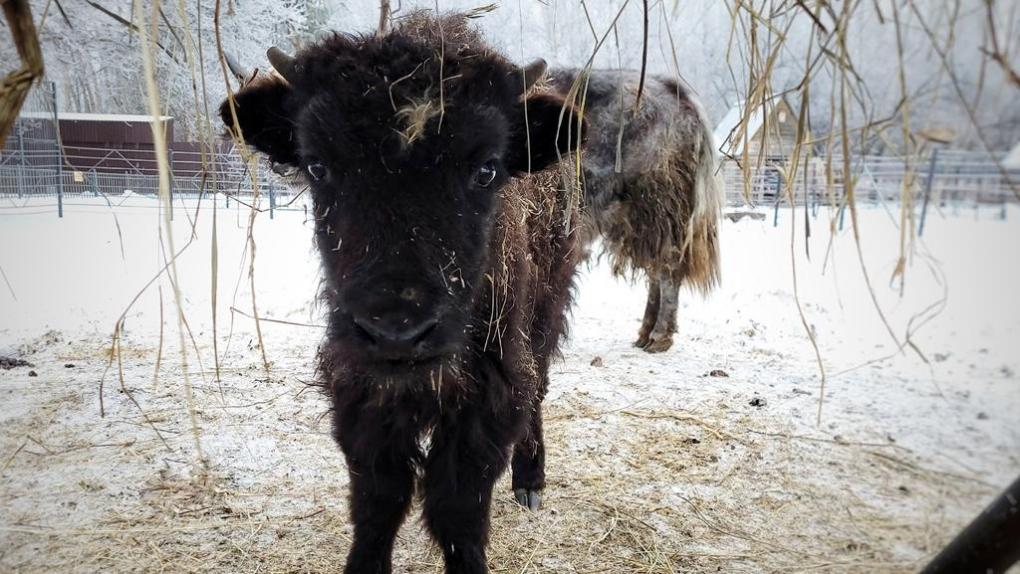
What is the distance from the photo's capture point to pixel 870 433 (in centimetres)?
425

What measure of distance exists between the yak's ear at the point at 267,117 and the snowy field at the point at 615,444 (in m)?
0.54

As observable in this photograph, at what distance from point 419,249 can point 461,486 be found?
1.11 m

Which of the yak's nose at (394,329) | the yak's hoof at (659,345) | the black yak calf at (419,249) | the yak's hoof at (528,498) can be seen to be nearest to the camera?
the yak's nose at (394,329)

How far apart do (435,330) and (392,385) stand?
34 cm

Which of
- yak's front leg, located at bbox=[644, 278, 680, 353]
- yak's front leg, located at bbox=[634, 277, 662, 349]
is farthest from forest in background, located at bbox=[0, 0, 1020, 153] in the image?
yak's front leg, located at bbox=[634, 277, 662, 349]

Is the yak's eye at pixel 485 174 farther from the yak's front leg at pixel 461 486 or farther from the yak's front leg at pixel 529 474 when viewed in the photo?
the yak's front leg at pixel 529 474

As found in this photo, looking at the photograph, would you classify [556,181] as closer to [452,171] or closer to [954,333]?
[452,171]

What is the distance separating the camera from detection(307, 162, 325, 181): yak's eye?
2.32 metres

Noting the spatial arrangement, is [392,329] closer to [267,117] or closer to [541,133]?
[541,133]

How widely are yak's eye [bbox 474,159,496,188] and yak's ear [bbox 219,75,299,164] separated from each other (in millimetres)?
849

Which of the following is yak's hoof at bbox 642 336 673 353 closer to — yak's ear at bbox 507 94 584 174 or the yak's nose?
yak's ear at bbox 507 94 584 174

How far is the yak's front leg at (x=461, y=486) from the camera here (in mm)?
2490

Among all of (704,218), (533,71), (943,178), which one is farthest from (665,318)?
(943,178)

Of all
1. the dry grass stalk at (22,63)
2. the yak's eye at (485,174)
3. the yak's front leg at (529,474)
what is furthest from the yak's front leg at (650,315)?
the dry grass stalk at (22,63)
